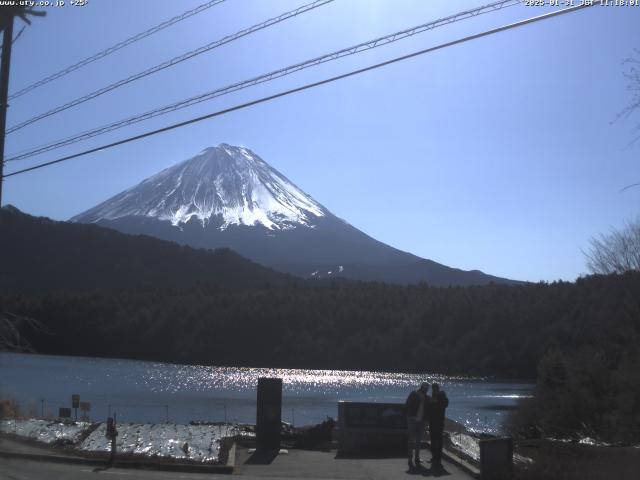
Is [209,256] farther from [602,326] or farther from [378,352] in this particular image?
[602,326]

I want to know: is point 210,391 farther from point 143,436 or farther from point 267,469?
point 267,469

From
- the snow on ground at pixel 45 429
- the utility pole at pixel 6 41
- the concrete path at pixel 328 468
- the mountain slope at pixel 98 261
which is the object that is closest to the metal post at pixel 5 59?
the utility pole at pixel 6 41

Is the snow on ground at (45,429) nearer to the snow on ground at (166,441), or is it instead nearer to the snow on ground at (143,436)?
the snow on ground at (143,436)

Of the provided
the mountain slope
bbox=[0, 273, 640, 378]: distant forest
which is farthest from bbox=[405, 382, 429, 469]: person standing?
Result: the mountain slope

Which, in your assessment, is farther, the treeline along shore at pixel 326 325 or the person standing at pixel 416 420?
the treeline along shore at pixel 326 325

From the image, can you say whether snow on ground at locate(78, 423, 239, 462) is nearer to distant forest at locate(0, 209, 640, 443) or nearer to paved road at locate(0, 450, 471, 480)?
paved road at locate(0, 450, 471, 480)

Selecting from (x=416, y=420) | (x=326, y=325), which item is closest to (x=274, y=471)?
(x=416, y=420)
